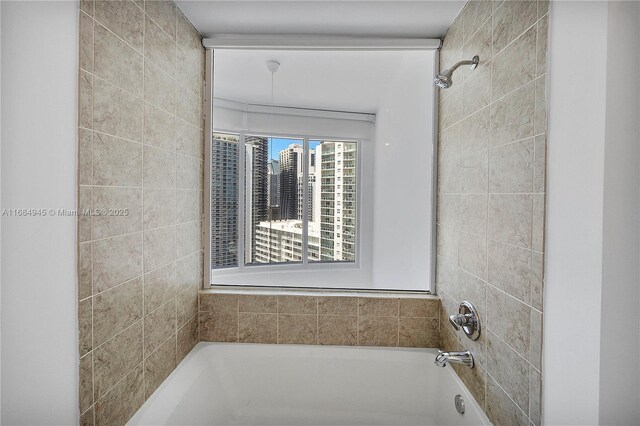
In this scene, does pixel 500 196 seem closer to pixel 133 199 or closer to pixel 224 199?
pixel 133 199

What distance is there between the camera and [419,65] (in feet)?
6.08

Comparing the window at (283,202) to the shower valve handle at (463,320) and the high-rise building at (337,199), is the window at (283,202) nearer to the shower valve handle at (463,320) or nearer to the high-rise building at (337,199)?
the high-rise building at (337,199)

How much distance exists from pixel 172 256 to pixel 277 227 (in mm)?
668

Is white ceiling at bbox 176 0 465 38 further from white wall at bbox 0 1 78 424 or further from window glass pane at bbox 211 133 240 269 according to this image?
white wall at bbox 0 1 78 424

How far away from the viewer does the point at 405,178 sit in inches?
76.4

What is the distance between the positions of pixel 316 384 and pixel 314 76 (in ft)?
5.94

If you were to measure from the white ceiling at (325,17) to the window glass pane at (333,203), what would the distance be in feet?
2.10

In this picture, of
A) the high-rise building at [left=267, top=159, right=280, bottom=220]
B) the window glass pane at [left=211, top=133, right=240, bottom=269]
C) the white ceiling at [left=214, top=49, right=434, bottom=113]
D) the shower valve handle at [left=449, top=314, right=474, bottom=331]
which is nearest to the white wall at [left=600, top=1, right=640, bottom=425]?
the shower valve handle at [left=449, top=314, right=474, bottom=331]

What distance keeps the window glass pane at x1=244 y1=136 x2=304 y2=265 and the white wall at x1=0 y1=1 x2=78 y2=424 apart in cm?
110

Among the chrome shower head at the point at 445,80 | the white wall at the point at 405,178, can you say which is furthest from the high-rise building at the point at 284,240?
the chrome shower head at the point at 445,80

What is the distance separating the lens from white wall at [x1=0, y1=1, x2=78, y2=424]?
2.50 feet

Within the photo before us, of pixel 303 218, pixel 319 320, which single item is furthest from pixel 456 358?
pixel 303 218

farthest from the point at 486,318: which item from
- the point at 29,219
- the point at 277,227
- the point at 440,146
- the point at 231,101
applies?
the point at 231,101

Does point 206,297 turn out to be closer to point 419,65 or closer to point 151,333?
point 151,333
